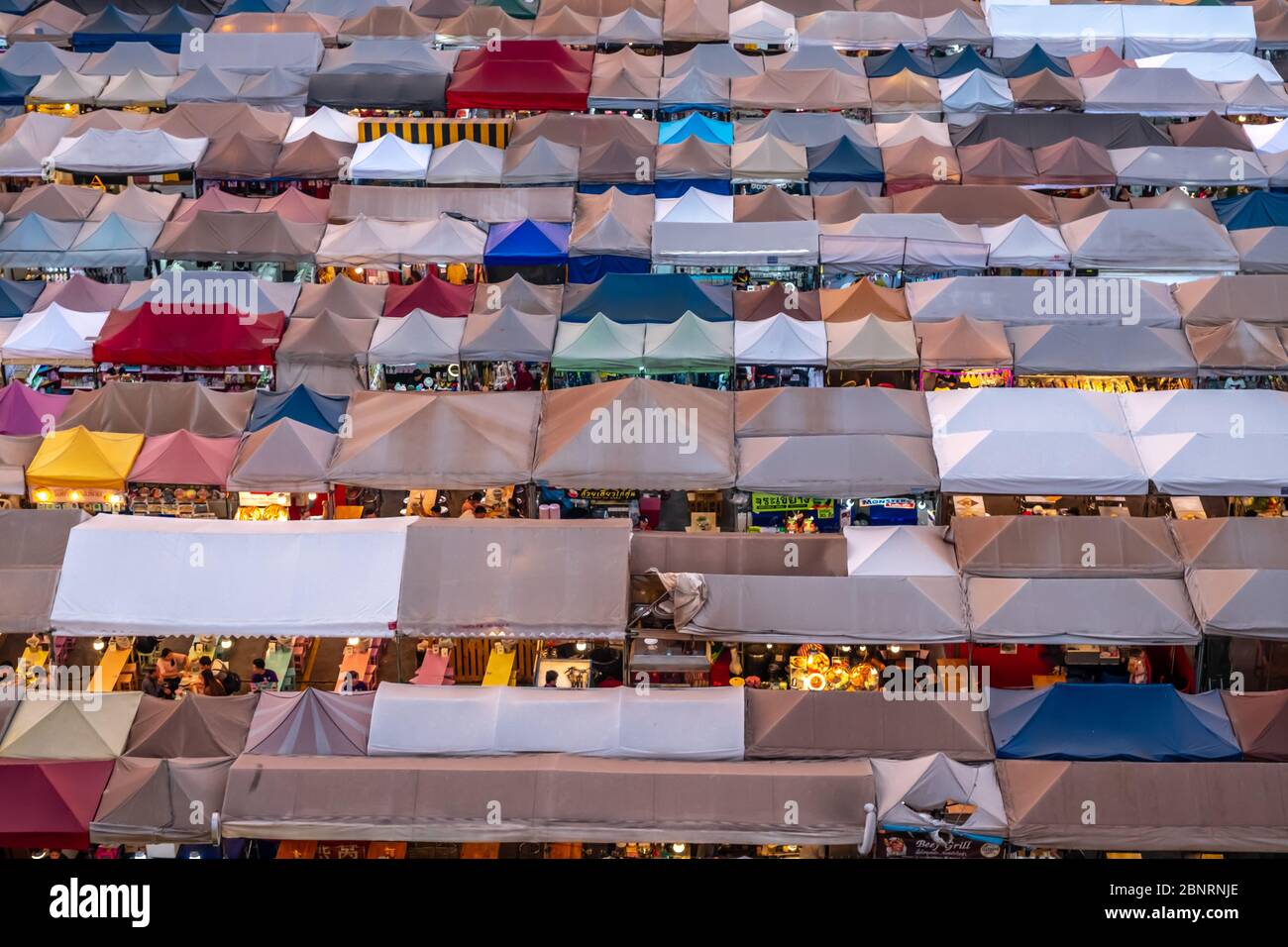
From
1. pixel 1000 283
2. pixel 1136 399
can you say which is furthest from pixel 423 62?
pixel 1136 399

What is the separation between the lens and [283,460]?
69.8ft

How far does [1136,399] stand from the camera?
73.2 feet

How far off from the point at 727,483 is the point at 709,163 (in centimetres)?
1052

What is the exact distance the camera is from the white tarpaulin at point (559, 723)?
16875 mm

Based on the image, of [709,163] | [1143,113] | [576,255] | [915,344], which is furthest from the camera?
[1143,113]

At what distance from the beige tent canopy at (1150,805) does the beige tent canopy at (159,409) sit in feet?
39.5

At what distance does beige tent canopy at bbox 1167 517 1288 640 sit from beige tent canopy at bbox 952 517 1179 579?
A: 0.97ft

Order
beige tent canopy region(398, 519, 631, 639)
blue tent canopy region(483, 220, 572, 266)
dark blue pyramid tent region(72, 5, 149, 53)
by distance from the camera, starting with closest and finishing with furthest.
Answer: beige tent canopy region(398, 519, 631, 639)
blue tent canopy region(483, 220, 572, 266)
dark blue pyramid tent region(72, 5, 149, 53)

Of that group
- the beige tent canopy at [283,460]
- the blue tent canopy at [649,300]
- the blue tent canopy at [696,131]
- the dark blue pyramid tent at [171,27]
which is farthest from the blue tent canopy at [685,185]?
the dark blue pyramid tent at [171,27]

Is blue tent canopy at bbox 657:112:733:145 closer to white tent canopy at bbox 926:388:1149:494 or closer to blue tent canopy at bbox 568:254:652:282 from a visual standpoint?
blue tent canopy at bbox 568:254:652:282

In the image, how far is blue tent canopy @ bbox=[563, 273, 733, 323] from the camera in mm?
24812

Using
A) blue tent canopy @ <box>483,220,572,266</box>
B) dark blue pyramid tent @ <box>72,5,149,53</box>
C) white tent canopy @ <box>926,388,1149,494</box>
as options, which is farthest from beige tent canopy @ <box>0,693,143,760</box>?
dark blue pyramid tent @ <box>72,5,149,53</box>
